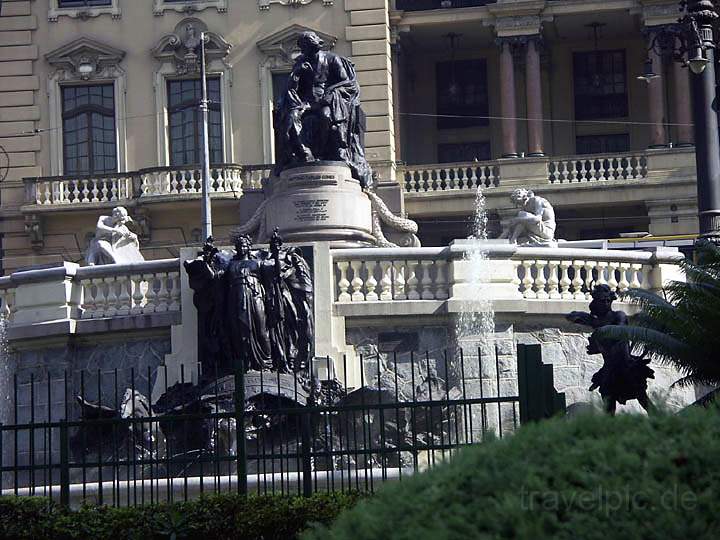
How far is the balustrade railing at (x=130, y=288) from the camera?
2553cm

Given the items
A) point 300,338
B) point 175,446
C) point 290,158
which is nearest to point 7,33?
point 290,158

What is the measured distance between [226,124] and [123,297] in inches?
1046

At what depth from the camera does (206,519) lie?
46.5ft

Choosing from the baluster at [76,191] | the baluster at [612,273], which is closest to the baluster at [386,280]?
the baluster at [612,273]

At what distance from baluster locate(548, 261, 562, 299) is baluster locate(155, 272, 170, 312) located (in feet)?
17.3

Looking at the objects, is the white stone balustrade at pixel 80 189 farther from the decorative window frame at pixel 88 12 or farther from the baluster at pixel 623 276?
the baluster at pixel 623 276

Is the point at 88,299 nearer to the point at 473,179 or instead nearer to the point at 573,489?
the point at 573,489

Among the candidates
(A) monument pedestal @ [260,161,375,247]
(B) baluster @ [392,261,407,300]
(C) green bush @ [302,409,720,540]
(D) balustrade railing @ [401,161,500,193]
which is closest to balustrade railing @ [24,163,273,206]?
(D) balustrade railing @ [401,161,500,193]

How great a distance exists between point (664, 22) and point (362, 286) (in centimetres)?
3062

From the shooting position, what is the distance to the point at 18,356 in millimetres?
26484

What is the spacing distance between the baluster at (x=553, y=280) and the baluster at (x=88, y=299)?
6332 mm

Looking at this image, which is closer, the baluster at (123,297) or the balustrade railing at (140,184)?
the baluster at (123,297)

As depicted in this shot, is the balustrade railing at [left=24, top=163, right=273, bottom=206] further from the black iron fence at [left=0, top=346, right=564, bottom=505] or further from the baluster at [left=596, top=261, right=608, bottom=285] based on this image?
the baluster at [left=596, top=261, right=608, bottom=285]

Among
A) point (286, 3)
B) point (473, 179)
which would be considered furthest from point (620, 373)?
point (286, 3)
